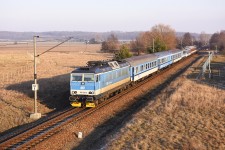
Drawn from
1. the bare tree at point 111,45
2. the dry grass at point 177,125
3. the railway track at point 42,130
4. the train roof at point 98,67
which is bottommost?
the railway track at point 42,130

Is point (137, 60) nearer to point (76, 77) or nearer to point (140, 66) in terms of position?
point (140, 66)

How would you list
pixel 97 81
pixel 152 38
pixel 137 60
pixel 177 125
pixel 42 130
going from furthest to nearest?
pixel 152 38, pixel 137 60, pixel 97 81, pixel 177 125, pixel 42 130

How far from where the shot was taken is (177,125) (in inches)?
799

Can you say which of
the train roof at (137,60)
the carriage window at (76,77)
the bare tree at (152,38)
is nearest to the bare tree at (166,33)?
the bare tree at (152,38)

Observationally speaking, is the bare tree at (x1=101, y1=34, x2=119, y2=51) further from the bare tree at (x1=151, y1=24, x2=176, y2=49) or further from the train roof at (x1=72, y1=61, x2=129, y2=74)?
the train roof at (x1=72, y1=61, x2=129, y2=74)

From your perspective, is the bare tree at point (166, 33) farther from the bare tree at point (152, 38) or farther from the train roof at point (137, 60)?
the train roof at point (137, 60)

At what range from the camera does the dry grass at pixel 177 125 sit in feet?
→ 54.5

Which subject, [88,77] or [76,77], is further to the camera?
[76,77]

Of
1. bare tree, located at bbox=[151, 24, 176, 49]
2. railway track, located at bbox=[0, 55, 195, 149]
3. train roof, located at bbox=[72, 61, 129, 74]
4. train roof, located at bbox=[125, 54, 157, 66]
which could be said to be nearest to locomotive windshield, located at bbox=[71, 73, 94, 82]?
train roof, located at bbox=[72, 61, 129, 74]

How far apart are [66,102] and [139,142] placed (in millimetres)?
13266

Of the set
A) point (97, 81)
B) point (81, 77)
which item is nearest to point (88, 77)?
point (81, 77)

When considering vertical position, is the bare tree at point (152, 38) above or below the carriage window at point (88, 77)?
above

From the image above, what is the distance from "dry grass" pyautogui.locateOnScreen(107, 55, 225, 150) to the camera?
16625mm

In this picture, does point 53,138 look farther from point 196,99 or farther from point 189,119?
point 196,99
